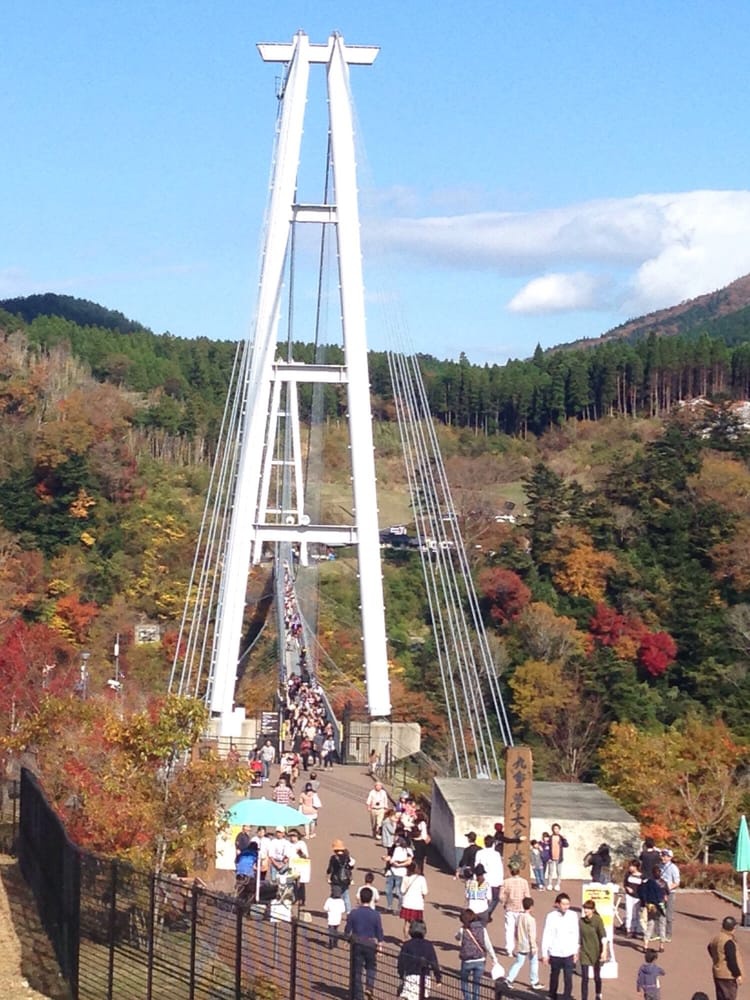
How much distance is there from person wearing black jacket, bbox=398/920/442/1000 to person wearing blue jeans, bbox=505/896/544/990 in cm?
157

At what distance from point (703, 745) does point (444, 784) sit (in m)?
19.9

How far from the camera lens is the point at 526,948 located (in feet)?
35.4

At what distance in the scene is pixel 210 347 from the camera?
9950 cm

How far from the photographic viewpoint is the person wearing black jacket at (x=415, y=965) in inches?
294

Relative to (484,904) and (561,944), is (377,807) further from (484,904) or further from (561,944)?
(561,944)

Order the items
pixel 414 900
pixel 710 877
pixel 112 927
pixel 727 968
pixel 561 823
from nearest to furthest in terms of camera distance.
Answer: pixel 112 927
pixel 727 968
pixel 414 900
pixel 561 823
pixel 710 877

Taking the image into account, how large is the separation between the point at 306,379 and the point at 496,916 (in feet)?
44.1

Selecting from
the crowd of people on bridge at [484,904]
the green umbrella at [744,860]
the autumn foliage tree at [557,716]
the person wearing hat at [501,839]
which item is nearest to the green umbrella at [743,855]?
the green umbrella at [744,860]

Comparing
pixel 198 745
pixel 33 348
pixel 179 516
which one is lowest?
pixel 198 745

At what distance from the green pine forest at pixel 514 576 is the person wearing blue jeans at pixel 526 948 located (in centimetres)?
709

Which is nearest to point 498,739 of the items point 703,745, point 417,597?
point 703,745

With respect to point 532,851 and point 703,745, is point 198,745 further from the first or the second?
point 703,745

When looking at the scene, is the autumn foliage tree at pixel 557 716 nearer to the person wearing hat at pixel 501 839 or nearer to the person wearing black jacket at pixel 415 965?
the person wearing hat at pixel 501 839

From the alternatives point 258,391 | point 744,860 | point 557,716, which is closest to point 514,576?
point 557,716
